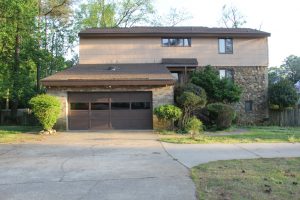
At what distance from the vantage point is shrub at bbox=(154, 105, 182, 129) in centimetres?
2227

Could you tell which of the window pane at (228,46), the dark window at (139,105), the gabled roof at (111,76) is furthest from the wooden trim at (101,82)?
the window pane at (228,46)

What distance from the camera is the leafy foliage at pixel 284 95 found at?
2950 cm

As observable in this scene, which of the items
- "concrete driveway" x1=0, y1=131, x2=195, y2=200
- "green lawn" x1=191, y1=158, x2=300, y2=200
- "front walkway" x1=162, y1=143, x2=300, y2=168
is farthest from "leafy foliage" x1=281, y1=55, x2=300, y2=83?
"green lawn" x1=191, y1=158, x2=300, y2=200

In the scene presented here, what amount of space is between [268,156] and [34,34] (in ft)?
80.3

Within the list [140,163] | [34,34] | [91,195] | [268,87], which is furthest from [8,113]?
[91,195]

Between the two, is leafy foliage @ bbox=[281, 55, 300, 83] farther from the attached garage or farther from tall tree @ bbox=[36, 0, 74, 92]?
the attached garage

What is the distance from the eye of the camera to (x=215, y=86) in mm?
26828

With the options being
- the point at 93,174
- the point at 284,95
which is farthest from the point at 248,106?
the point at 93,174

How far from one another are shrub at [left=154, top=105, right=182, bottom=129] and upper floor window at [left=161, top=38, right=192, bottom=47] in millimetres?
8511

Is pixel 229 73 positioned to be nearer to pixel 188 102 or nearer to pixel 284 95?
pixel 284 95

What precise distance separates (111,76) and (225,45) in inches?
424

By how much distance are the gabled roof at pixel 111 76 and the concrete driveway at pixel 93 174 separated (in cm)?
872

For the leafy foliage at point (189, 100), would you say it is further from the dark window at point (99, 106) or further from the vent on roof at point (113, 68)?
the vent on roof at point (113, 68)

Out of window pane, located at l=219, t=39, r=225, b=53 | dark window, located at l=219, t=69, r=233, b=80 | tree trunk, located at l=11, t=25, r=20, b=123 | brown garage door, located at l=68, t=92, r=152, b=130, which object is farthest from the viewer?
tree trunk, located at l=11, t=25, r=20, b=123
